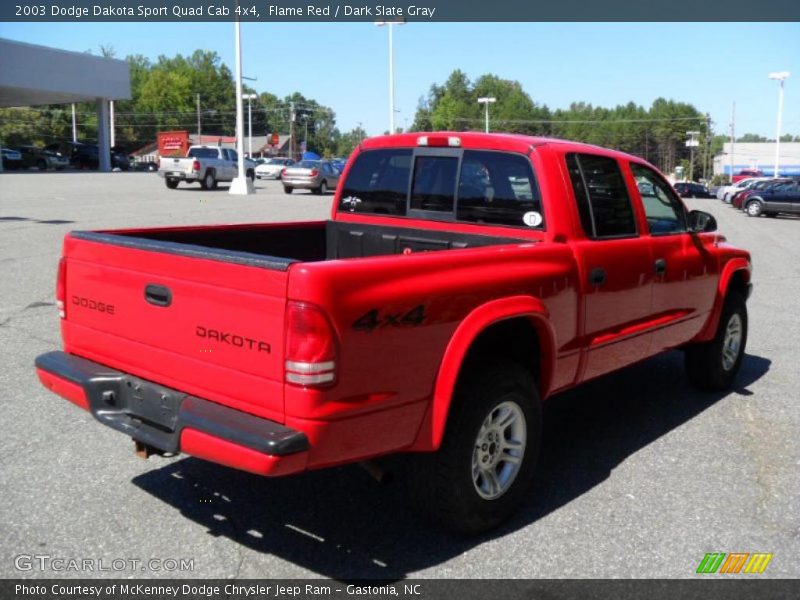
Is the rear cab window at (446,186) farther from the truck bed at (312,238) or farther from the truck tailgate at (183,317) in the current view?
the truck tailgate at (183,317)

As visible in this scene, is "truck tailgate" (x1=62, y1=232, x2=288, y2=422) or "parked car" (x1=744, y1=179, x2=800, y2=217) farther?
"parked car" (x1=744, y1=179, x2=800, y2=217)

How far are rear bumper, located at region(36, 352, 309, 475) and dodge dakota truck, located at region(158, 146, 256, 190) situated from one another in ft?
98.0

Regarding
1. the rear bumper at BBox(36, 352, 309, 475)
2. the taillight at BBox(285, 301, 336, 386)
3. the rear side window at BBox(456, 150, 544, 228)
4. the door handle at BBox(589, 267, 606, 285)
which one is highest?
the rear side window at BBox(456, 150, 544, 228)

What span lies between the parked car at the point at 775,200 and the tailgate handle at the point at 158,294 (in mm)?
31895

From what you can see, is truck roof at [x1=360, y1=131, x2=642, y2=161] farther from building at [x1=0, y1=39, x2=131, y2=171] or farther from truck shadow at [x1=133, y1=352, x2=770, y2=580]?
building at [x1=0, y1=39, x2=131, y2=171]

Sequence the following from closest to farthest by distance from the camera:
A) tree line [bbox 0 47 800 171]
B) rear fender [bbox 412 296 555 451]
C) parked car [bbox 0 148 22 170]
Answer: rear fender [bbox 412 296 555 451], parked car [bbox 0 148 22 170], tree line [bbox 0 47 800 171]

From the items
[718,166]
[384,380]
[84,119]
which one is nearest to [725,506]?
[384,380]

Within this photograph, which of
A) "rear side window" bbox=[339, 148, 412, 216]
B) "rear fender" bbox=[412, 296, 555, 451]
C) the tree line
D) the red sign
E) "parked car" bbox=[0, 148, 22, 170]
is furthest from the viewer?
the tree line

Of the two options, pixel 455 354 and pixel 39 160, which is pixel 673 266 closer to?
pixel 455 354

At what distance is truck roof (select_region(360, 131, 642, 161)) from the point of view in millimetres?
4523

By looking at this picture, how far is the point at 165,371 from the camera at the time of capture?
344 cm

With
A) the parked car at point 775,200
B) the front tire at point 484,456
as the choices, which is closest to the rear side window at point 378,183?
the front tire at point 484,456

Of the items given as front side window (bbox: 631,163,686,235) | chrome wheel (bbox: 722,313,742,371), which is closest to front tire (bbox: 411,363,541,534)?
front side window (bbox: 631,163,686,235)

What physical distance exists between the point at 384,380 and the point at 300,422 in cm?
39
